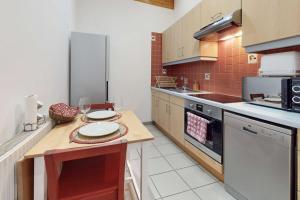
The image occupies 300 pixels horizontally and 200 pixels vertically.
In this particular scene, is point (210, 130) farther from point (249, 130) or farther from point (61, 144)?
point (61, 144)

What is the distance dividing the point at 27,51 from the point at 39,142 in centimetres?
68

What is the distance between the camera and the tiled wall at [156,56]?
3.86 m

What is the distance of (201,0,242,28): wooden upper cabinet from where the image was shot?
1.77 metres

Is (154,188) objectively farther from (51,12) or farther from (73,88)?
(51,12)

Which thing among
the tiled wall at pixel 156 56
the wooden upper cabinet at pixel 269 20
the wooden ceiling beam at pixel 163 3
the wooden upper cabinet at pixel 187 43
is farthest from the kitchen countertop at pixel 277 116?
the wooden ceiling beam at pixel 163 3

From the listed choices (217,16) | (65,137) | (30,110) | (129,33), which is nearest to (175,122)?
(217,16)

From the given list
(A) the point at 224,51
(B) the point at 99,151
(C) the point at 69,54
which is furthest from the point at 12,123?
(A) the point at 224,51

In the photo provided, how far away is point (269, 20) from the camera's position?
141 cm

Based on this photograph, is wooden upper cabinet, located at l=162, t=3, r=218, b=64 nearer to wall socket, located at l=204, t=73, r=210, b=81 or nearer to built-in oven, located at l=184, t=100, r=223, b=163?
wall socket, located at l=204, t=73, r=210, b=81

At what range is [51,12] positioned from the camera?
1.72 m

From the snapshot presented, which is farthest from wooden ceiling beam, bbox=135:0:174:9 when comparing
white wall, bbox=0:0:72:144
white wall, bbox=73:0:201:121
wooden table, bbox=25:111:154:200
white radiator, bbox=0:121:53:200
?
white radiator, bbox=0:121:53:200

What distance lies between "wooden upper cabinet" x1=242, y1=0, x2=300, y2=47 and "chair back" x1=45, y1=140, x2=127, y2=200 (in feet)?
4.85

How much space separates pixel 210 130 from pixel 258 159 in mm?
632

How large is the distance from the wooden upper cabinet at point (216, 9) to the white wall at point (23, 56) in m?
1.83
